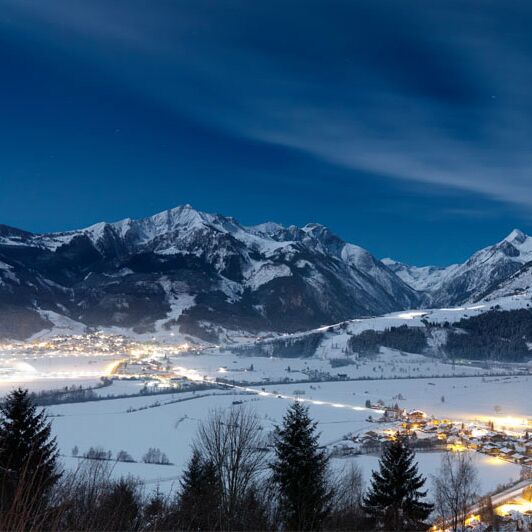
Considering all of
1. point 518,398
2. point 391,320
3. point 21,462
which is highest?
point 391,320

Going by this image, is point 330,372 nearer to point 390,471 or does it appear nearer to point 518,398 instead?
point 518,398

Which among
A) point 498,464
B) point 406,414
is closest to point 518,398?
point 406,414

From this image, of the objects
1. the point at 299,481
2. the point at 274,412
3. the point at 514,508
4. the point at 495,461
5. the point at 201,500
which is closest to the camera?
the point at 299,481

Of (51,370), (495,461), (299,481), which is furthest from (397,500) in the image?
(51,370)

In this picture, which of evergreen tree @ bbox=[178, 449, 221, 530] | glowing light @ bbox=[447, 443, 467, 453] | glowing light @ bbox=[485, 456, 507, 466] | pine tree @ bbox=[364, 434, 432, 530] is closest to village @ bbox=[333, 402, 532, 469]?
glowing light @ bbox=[447, 443, 467, 453]

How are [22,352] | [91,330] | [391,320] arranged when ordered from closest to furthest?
[22,352] < [391,320] < [91,330]

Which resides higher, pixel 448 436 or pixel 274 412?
pixel 448 436

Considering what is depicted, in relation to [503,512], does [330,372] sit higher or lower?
higher

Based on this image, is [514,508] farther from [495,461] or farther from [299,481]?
[299,481]
